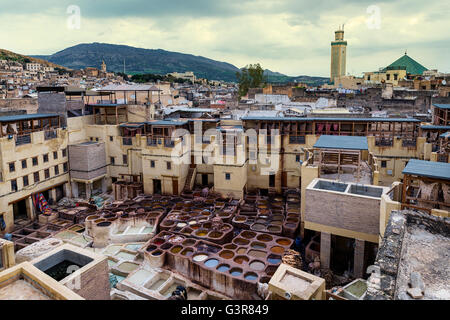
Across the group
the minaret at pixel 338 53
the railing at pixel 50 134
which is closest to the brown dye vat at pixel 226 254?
the railing at pixel 50 134

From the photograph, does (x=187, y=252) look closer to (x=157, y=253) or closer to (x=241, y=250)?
(x=157, y=253)

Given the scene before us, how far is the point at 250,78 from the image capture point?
202 feet

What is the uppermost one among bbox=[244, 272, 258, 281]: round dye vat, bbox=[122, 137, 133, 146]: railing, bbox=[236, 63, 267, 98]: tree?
bbox=[236, 63, 267, 98]: tree

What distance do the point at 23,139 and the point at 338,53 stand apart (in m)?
76.8

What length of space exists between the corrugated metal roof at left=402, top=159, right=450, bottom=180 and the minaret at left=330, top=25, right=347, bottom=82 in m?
77.8

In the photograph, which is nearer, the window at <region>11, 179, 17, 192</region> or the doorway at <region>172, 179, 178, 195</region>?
the window at <region>11, 179, 17, 192</region>

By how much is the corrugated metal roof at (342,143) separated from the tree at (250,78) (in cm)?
4072

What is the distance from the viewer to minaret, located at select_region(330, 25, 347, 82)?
274 feet

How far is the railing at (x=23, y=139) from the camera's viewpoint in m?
26.4

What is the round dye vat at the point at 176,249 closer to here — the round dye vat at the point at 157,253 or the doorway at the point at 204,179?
the round dye vat at the point at 157,253

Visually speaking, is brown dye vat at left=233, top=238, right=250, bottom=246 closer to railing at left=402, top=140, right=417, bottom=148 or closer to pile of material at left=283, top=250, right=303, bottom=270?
pile of material at left=283, top=250, right=303, bottom=270

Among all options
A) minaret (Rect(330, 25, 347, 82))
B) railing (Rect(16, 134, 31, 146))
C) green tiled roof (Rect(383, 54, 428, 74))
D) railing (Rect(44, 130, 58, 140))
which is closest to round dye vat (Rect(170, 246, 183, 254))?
railing (Rect(16, 134, 31, 146))

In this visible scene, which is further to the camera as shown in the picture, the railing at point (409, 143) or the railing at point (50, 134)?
the railing at point (50, 134)

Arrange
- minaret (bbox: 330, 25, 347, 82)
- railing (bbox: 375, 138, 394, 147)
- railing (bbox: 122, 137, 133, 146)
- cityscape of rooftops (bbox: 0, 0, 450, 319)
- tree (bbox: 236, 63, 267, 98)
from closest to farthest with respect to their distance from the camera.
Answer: cityscape of rooftops (bbox: 0, 0, 450, 319), railing (bbox: 375, 138, 394, 147), railing (bbox: 122, 137, 133, 146), tree (bbox: 236, 63, 267, 98), minaret (bbox: 330, 25, 347, 82)
